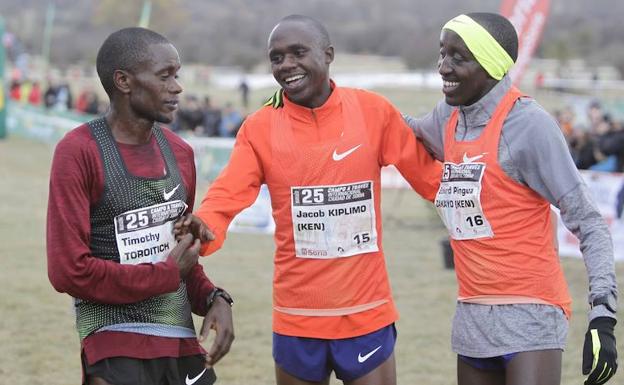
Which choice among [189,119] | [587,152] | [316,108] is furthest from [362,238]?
[189,119]

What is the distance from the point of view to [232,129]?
24062 millimetres

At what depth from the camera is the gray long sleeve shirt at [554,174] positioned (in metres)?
3.93

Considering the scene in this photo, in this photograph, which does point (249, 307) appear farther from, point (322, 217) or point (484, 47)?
point (484, 47)

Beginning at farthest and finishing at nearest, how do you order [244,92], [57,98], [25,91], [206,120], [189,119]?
[244,92]
[25,91]
[57,98]
[189,119]
[206,120]

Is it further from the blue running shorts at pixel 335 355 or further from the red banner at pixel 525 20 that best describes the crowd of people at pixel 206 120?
the blue running shorts at pixel 335 355

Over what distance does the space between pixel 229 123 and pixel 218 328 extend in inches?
827

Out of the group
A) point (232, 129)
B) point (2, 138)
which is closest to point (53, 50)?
point (2, 138)

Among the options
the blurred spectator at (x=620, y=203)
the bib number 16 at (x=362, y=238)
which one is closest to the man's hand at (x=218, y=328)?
the bib number 16 at (x=362, y=238)

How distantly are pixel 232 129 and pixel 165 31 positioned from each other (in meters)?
56.9

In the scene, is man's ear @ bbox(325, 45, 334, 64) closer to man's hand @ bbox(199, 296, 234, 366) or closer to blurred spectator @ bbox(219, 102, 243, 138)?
man's hand @ bbox(199, 296, 234, 366)

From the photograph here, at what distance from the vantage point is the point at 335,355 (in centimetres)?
432

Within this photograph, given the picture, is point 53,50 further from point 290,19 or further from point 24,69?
point 290,19

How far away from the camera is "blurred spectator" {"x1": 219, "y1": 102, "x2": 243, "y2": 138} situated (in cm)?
2400

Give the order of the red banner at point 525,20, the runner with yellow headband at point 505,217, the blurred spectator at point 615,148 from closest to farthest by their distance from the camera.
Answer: the runner with yellow headband at point 505,217 → the red banner at point 525,20 → the blurred spectator at point 615,148
